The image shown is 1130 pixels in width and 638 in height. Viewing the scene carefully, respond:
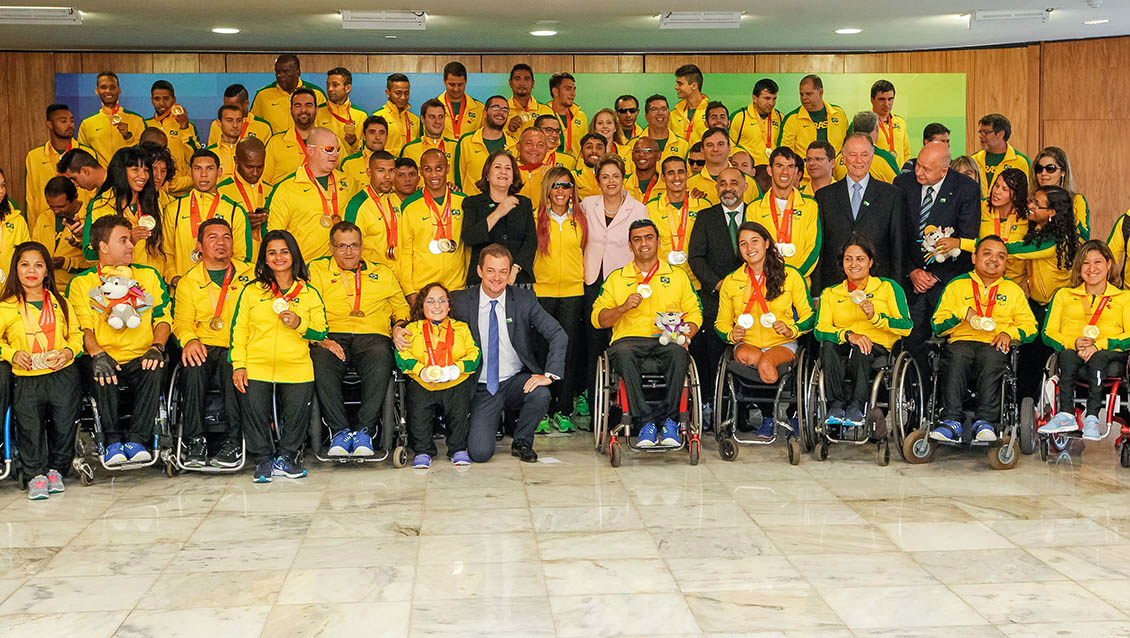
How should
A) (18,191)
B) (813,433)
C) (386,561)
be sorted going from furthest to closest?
(18,191)
(813,433)
(386,561)

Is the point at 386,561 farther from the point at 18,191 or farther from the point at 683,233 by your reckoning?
the point at 18,191

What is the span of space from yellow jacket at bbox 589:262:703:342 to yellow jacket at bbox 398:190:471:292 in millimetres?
865

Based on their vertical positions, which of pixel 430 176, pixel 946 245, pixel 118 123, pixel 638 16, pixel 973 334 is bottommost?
pixel 973 334

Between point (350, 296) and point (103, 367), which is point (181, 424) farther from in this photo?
point (350, 296)

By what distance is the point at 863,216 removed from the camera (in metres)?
6.34

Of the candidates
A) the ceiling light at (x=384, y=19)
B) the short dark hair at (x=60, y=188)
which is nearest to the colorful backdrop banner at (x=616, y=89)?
the ceiling light at (x=384, y=19)

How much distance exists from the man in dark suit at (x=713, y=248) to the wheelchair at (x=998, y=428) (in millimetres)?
1201

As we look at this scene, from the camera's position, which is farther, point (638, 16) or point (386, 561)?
point (638, 16)

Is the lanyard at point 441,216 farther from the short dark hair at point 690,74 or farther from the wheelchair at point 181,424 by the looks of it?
the short dark hair at point 690,74

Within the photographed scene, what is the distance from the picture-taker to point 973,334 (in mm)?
5809

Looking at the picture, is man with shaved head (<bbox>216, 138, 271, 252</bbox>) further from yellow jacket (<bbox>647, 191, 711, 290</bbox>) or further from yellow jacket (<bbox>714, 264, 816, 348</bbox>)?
yellow jacket (<bbox>714, 264, 816, 348</bbox>)

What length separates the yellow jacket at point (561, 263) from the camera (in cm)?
648

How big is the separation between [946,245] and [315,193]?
3.49 metres

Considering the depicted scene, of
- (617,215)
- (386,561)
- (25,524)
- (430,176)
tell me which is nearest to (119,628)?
(386,561)
